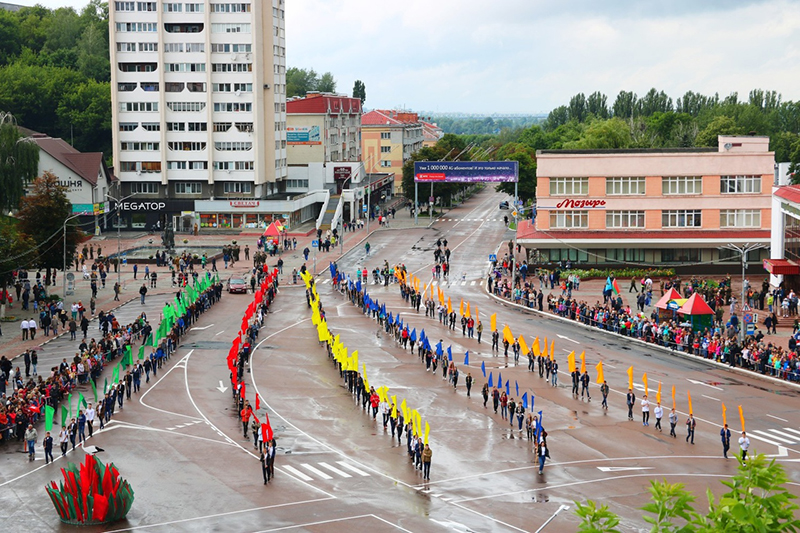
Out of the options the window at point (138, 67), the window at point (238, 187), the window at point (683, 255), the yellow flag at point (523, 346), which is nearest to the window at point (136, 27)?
the window at point (138, 67)

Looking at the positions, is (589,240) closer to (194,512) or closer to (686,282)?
(686,282)

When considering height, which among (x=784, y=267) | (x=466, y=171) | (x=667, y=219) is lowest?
(x=784, y=267)

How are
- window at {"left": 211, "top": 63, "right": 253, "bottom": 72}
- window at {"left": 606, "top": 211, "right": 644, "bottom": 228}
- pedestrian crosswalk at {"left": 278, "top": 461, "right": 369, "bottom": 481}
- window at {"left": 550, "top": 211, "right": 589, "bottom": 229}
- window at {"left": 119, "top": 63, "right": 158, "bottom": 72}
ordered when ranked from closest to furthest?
pedestrian crosswalk at {"left": 278, "top": 461, "right": 369, "bottom": 481} < window at {"left": 606, "top": 211, "right": 644, "bottom": 228} < window at {"left": 550, "top": 211, "right": 589, "bottom": 229} < window at {"left": 119, "top": 63, "right": 158, "bottom": 72} < window at {"left": 211, "top": 63, "right": 253, "bottom": 72}

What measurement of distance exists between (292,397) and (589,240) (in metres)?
44.6

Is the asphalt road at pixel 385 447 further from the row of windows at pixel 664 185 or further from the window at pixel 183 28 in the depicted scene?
the window at pixel 183 28

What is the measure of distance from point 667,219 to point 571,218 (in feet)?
26.0

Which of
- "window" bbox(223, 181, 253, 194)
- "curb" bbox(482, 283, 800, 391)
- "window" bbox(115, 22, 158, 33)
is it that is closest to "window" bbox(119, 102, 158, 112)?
"window" bbox(115, 22, 158, 33)

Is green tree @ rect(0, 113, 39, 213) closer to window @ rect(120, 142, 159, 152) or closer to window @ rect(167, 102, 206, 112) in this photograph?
window @ rect(120, 142, 159, 152)

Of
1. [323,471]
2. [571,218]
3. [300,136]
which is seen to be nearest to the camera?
[323,471]

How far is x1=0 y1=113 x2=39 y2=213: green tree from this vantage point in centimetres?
8675

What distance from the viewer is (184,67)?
11406cm

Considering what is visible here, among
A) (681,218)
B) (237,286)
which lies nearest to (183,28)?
(237,286)

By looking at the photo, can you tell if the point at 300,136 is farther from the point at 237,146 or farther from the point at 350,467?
the point at 350,467

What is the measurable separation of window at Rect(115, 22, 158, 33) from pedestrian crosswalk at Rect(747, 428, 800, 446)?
3486 inches
